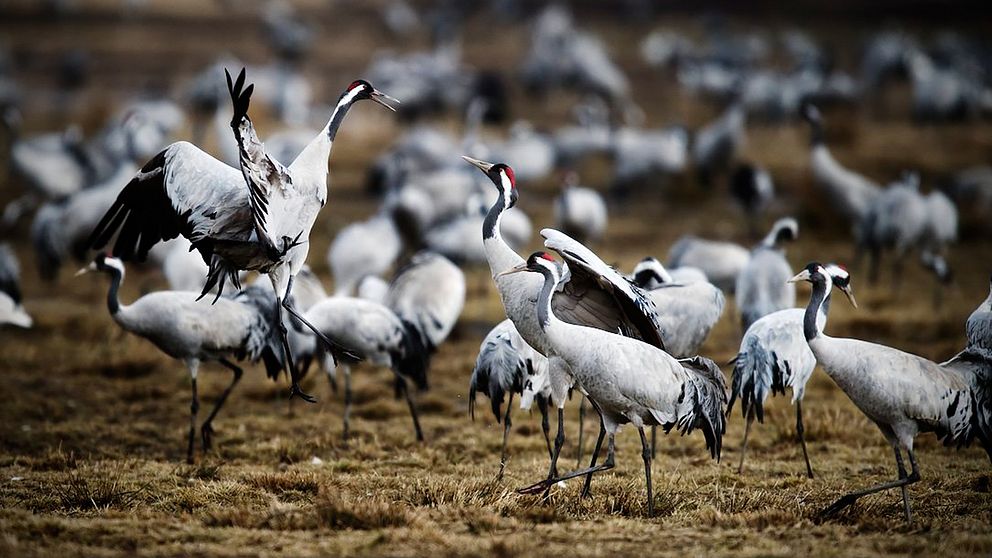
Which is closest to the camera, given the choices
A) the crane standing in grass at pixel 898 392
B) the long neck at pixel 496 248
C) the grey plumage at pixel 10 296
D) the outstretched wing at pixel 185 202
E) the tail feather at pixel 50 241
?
the crane standing in grass at pixel 898 392

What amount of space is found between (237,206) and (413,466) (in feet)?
5.58

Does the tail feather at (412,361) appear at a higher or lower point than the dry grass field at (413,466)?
higher

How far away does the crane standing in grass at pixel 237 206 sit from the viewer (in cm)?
537

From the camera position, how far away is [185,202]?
224 inches

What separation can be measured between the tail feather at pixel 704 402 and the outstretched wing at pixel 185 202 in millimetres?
2303

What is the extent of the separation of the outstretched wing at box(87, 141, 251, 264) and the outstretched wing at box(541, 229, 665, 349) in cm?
160

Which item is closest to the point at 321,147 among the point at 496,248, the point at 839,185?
the point at 496,248

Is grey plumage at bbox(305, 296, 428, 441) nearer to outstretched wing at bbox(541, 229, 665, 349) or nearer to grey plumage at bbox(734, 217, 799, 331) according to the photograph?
outstretched wing at bbox(541, 229, 665, 349)

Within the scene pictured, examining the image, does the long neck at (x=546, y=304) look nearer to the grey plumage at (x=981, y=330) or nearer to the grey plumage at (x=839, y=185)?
the grey plumage at (x=981, y=330)

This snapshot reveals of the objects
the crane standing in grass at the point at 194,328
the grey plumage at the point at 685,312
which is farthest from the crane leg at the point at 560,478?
the crane standing in grass at the point at 194,328

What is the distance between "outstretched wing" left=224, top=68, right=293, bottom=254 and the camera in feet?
16.4

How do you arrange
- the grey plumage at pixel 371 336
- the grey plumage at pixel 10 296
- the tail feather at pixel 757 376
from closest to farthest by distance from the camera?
the tail feather at pixel 757 376 → the grey plumage at pixel 371 336 → the grey plumage at pixel 10 296

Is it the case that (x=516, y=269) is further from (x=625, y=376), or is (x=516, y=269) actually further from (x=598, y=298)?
(x=625, y=376)

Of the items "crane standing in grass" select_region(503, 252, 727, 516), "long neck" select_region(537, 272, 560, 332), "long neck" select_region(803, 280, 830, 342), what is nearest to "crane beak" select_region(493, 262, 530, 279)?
"crane standing in grass" select_region(503, 252, 727, 516)
